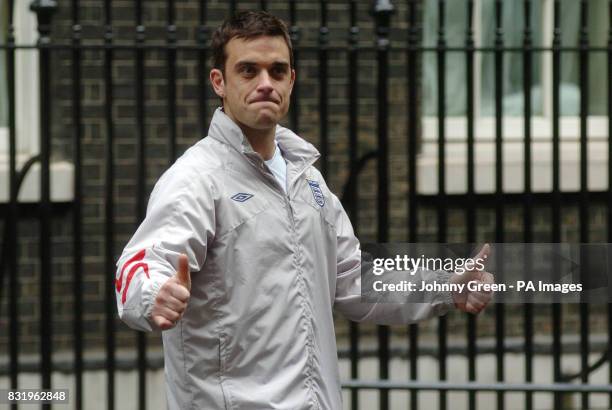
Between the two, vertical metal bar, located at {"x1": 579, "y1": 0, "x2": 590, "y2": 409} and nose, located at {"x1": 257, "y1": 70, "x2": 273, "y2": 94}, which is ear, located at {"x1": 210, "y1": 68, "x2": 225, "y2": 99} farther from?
vertical metal bar, located at {"x1": 579, "y1": 0, "x2": 590, "y2": 409}

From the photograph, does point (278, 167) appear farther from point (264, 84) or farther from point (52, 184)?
point (52, 184)

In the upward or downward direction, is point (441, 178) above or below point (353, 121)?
below

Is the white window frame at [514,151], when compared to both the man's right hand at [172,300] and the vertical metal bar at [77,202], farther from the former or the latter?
the man's right hand at [172,300]

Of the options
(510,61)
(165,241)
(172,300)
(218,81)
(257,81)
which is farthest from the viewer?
(510,61)

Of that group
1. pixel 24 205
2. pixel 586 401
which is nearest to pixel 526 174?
pixel 586 401

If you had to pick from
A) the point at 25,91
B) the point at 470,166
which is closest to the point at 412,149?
the point at 470,166

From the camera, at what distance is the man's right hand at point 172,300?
9.30ft

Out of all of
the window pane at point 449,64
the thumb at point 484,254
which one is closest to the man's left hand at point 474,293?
the thumb at point 484,254

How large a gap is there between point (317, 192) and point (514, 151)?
4638mm

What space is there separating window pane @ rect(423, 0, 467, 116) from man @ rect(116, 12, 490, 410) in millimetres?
4763

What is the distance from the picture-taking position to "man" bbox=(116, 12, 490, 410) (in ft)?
10.1

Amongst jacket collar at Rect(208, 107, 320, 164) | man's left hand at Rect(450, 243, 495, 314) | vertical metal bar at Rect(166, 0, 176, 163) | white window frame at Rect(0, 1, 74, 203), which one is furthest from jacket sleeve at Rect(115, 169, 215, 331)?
white window frame at Rect(0, 1, 74, 203)

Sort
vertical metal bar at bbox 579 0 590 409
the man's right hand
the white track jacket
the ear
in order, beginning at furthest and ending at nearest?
vertical metal bar at bbox 579 0 590 409, the ear, the white track jacket, the man's right hand

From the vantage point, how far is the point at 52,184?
23.6 ft
